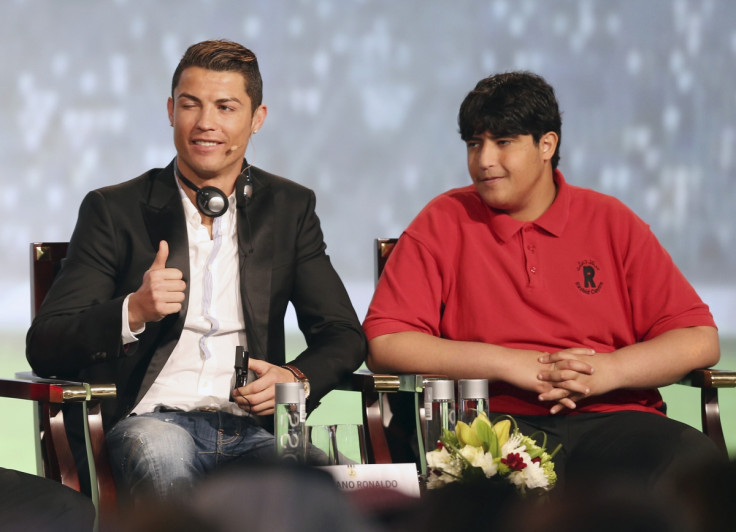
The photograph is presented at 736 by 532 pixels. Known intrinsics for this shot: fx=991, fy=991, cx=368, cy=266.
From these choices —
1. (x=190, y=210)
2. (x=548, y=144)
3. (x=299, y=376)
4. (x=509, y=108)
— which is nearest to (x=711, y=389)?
(x=548, y=144)

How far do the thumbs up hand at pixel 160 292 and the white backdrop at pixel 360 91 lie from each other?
4.50m

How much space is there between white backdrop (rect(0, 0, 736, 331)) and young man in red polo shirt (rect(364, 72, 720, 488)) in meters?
3.96

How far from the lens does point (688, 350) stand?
2441 millimetres

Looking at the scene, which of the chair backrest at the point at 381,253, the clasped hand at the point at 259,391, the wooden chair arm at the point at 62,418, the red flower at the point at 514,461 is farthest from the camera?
the chair backrest at the point at 381,253

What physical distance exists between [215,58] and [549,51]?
15.1ft

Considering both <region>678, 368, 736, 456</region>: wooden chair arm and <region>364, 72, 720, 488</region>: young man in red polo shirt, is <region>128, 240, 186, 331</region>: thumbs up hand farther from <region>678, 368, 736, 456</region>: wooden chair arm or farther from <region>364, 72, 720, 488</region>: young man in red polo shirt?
<region>678, 368, 736, 456</region>: wooden chair arm

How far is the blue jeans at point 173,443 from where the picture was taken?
1.96 metres

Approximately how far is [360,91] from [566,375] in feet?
14.9

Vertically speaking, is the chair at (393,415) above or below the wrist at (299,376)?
below

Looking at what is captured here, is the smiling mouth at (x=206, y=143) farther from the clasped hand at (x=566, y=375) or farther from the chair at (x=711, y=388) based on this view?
the chair at (x=711, y=388)

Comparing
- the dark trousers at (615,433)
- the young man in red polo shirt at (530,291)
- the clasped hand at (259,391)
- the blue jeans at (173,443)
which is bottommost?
the dark trousers at (615,433)

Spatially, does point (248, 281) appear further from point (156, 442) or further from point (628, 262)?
point (628, 262)

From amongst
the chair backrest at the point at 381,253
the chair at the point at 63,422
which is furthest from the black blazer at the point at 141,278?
the chair backrest at the point at 381,253

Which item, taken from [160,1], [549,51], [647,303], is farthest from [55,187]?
[647,303]
